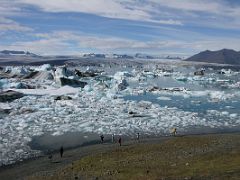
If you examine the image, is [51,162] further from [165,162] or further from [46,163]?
[165,162]

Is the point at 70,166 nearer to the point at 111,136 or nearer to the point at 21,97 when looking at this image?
the point at 111,136

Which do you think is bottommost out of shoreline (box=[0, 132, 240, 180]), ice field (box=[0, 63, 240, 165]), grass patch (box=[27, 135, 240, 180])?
ice field (box=[0, 63, 240, 165])

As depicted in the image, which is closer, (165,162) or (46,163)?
(165,162)

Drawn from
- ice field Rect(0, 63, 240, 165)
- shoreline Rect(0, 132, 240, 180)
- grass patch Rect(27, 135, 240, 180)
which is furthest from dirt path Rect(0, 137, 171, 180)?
ice field Rect(0, 63, 240, 165)

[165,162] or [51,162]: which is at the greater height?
[165,162]

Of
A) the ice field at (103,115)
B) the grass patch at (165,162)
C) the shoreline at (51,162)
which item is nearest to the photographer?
the grass patch at (165,162)

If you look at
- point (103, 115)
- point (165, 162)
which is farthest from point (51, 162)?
point (103, 115)

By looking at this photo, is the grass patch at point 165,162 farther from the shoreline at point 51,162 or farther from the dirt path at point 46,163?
the shoreline at point 51,162

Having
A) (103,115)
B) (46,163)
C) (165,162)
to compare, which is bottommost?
(103,115)

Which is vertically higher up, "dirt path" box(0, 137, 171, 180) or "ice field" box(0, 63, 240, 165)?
"dirt path" box(0, 137, 171, 180)

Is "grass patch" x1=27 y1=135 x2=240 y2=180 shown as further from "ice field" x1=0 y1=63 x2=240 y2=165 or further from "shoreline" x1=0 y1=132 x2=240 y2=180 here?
"ice field" x1=0 y1=63 x2=240 y2=165

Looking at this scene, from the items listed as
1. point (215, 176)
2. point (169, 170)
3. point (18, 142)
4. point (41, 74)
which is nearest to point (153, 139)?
point (18, 142)

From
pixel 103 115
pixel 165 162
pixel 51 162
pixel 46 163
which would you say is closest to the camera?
pixel 165 162

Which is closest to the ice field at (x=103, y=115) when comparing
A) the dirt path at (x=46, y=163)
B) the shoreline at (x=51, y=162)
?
the shoreline at (x=51, y=162)
